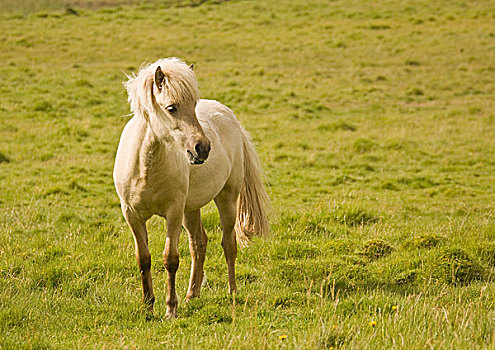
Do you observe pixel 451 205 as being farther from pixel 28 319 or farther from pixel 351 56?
pixel 351 56

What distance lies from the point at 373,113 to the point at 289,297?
528 inches

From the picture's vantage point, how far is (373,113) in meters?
17.7

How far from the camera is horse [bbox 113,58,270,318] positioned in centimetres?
438

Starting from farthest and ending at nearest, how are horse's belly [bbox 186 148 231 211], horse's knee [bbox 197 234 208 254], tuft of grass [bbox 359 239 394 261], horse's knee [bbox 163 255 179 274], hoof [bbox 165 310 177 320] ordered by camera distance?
tuft of grass [bbox 359 239 394 261], horse's knee [bbox 197 234 208 254], horse's belly [bbox 186 148 231 211], horse's knee [bbox 163 255 179 274], hoof [bbox 165 310 177 320]

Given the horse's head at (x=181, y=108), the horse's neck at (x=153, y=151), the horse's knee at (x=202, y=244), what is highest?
the horse's head at (x=181, y=108)

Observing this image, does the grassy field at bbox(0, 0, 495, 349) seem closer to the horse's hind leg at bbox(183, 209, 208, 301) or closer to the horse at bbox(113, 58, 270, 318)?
the horse's hind leg at bbox(183, 209, 208, 301)

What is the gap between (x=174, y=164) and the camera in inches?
191

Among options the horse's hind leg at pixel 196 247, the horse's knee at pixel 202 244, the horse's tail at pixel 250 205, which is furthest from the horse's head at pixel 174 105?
the horse's tail at pixel 250 205

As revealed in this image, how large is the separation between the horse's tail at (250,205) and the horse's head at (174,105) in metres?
2.15

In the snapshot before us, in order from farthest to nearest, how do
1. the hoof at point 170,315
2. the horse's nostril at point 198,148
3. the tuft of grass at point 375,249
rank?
the tuft of grass at point 375,249 → the hoof at point 170,315 → the horse's nostril at point 198,148

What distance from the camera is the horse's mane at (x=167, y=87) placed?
435cm

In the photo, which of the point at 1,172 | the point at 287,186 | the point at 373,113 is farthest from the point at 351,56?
the point at 1,172

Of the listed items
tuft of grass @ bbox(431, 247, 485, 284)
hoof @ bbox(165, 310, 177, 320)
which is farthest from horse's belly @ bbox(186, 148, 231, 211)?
tuft of grass @ bbox(431, 247, 485, 284)

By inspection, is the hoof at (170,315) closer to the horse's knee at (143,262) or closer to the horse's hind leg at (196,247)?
the horse's knee at (143,262)
